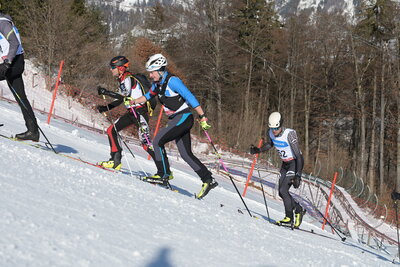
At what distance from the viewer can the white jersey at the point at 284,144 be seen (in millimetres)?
→ 7980

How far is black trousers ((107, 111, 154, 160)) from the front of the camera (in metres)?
7.44

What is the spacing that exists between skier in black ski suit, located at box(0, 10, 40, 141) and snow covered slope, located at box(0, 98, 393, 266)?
0.95m

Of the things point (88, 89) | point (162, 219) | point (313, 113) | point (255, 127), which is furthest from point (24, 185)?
point (313, 113)

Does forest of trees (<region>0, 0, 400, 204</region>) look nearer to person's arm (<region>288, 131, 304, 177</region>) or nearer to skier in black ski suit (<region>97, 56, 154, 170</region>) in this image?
skier in black ski suit (<region>97, 56, 154, 170</region>)

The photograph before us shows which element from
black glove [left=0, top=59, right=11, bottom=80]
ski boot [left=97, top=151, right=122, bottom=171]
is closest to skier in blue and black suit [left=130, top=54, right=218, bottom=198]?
ski boot [left=97, top=151, right=122, bottom=171]

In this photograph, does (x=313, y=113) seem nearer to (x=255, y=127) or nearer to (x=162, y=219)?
(x=255, y=127)

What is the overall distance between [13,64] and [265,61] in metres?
33.1

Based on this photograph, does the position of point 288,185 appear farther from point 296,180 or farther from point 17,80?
point 17,80

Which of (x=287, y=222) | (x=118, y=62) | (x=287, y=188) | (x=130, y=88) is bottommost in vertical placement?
(x=287, y=222)

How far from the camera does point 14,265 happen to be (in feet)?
8.43

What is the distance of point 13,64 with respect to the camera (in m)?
6.46

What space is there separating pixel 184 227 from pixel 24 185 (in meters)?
1.47

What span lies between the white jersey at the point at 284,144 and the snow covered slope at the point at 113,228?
241 centimetres

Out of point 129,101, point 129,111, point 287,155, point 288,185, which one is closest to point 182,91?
point 129,101
